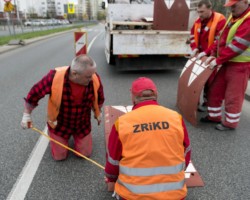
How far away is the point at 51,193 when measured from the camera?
Answer: 9.20 ft

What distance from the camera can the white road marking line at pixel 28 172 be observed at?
277cm

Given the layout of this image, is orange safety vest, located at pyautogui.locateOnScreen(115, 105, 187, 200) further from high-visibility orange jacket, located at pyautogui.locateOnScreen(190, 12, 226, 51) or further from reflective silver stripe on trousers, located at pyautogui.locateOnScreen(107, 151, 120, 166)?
high-visibility orange jacket, located at pyautogui.locateOnScreen(190, 12, 226, 51)

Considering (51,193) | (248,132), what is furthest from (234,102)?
(51,193)

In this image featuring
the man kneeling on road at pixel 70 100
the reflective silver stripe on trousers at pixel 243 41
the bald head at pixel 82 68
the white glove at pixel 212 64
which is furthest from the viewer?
the white glove at pixel 212 64

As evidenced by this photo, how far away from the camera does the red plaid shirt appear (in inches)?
119

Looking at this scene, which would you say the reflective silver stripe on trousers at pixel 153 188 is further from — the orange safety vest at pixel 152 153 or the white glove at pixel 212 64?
the white glove at pixel 212 64

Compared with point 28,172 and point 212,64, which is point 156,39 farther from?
point 28,172

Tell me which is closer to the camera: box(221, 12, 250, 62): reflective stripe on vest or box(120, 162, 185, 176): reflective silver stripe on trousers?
box(120, 162, 185, 176): reflective silver stripe on trousers

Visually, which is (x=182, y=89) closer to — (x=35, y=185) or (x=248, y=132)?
(x=248, y=132)

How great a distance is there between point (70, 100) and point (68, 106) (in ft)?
0.31

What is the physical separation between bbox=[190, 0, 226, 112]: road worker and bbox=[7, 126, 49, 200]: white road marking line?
2.87m

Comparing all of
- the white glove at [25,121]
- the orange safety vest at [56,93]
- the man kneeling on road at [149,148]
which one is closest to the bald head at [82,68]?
the orange safety vest at [56,93]

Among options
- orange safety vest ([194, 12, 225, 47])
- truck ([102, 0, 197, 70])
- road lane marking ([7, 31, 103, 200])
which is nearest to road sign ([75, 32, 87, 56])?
truck ([102, 0, 197, 70])

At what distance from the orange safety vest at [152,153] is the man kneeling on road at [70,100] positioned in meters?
1.14
